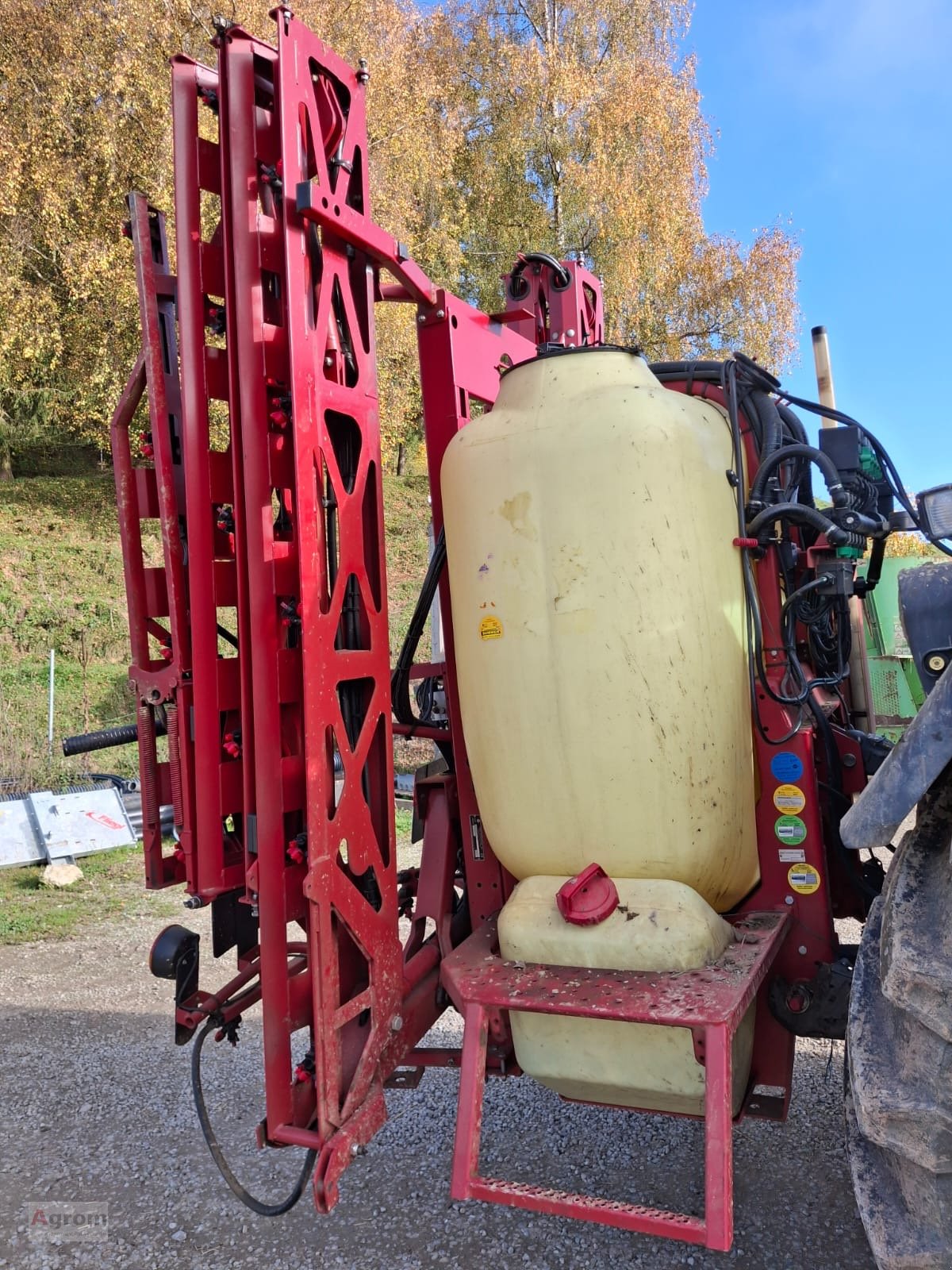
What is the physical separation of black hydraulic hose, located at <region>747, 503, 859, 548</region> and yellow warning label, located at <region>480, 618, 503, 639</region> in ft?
2.38

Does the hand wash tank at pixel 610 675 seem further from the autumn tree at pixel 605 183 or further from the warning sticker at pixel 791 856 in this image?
the autumn tree at pixel 605 183

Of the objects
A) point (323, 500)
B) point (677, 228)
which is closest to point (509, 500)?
point (323, 500)

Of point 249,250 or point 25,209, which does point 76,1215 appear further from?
point 25,209

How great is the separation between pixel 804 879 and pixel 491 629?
3.72 feet

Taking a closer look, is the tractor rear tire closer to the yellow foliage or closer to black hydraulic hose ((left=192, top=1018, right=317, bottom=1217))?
black hydraulic hose ((left=192, top=1018, right=317, bottom=1217))

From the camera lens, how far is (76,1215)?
2938 mm

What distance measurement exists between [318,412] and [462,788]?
1248mm

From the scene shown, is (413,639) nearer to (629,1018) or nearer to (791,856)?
(791,856)

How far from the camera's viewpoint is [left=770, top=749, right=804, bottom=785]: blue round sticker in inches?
104

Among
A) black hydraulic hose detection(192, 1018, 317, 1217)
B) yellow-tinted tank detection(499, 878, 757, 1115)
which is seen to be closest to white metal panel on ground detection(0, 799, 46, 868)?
black hydraulic hose detection(192, 1018, 317, 1217)

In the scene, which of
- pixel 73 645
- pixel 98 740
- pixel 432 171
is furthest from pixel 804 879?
pixel 432 171

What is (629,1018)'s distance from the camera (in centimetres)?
208

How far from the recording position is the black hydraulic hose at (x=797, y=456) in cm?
258

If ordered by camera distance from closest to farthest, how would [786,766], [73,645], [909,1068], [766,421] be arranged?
[909,1068], [786,766], [766,421], [73,645]
